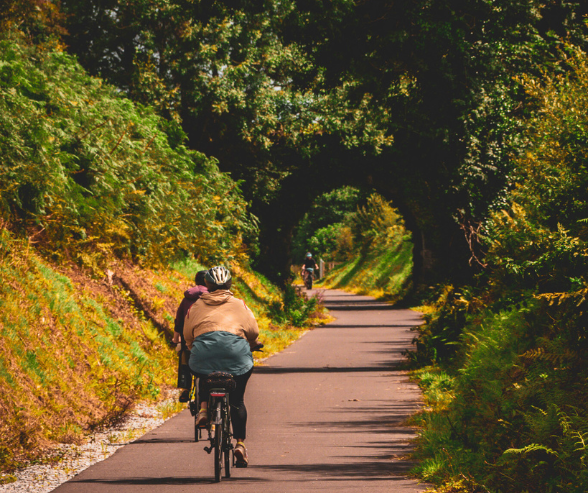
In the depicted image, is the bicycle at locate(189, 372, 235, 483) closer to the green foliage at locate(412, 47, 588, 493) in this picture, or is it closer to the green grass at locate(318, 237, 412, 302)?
the green foliage at locate(412, 47, 588, 493)

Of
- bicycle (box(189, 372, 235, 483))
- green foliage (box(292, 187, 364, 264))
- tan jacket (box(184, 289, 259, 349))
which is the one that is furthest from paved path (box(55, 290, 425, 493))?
green foliage (box(292, 187, 364, 264))

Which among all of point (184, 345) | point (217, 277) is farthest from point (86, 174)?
point (217, 277)

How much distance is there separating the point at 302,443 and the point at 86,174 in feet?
26.2

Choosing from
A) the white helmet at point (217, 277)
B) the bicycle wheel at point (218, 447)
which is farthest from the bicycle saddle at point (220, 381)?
the white helmet at point (217, 277)

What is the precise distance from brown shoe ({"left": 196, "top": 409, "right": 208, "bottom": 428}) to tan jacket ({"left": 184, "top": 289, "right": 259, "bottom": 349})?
1.88ft

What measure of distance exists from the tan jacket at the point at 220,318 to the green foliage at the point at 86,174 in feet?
19.1

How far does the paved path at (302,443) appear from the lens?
6844 mm

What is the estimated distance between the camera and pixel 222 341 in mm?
6988

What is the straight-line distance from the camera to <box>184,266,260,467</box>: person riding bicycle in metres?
7.00

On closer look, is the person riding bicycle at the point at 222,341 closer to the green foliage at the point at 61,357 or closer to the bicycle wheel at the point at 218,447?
the bicycle wheel at the point at 218,447

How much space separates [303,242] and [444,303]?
75989 millimetres

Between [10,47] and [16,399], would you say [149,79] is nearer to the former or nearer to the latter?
[10,47]

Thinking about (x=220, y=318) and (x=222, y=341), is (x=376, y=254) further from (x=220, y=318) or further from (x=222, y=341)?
(x=222, y=341)

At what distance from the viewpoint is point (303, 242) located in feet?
295
